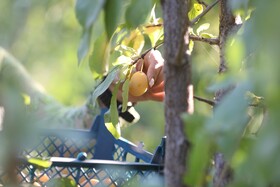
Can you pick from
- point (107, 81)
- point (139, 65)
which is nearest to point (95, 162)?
point (107, 81)

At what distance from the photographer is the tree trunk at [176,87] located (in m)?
0.41

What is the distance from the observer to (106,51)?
64cm

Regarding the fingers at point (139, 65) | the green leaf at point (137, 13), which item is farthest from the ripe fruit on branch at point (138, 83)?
the green leaf at point (137, 13)

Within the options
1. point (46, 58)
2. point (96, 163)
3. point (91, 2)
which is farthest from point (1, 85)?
point (46, 58)

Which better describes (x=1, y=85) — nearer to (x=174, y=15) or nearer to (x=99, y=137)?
(x=174, y=15)

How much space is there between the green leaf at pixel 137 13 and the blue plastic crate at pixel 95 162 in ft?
0.32

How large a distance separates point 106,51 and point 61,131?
1.03ft

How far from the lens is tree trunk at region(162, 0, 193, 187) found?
410mm

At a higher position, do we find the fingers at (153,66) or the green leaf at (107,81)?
the green leaf at (107,81)

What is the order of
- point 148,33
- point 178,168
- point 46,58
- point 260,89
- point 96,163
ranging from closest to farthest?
point 260,89 → point 178,168 → point 96,163 → point 148,33 → point 46,58

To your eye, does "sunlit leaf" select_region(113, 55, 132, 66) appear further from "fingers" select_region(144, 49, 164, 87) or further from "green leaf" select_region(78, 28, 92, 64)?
"green leaf" select_region(78, 28, 92, 64)

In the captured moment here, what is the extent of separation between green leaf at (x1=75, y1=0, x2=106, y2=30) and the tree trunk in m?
0.06

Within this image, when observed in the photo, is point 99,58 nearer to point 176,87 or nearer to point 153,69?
point 153,69

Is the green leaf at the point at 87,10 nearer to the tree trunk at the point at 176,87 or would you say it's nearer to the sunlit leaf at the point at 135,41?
the tree trunk at the point at 176,87
